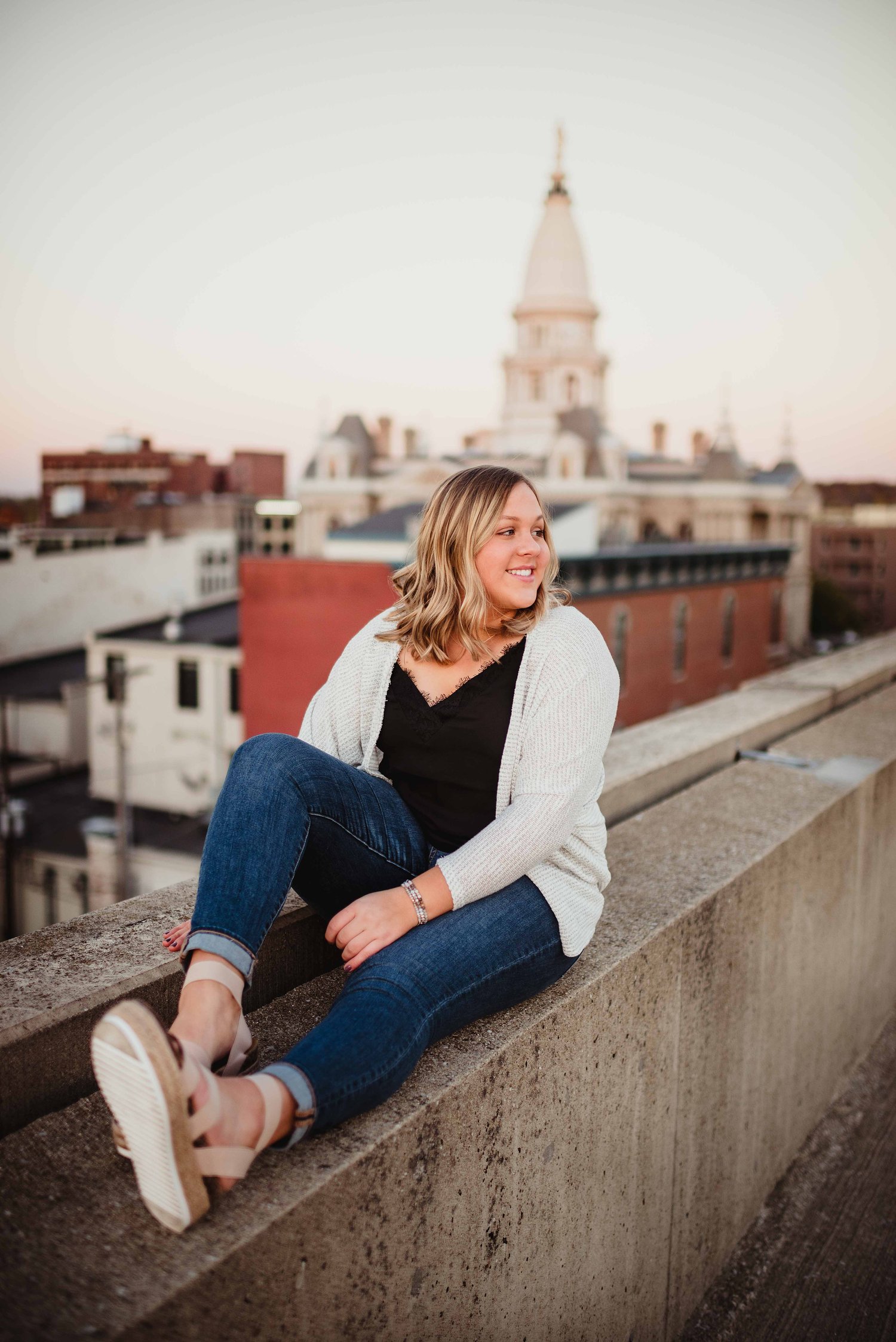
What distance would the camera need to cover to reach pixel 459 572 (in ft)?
7.13

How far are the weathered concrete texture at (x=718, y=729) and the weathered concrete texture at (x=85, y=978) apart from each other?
52.4 inches

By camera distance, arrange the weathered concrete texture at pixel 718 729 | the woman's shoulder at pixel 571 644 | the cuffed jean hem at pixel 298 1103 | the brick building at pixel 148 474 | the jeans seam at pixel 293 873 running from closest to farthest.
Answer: the cuffed jean hem at pixel 298 1103 → the jeans seam at pixel 293 873 → the woman's shoulder at pixel 571 644 → the weathered concrete texture at pixel 718 729 → the brick building at pixel 148 474

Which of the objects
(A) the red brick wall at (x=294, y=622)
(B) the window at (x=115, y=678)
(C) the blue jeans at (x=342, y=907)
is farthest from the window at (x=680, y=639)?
(C) the blue jeans at (x=342, y=907)

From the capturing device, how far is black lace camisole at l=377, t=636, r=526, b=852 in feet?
6.92

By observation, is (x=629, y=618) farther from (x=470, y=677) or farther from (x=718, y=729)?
(x=470, y=677)

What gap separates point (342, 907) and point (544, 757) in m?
0.50

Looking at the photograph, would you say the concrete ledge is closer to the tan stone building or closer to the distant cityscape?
the distant cityscape

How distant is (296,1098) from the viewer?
4.83 ft

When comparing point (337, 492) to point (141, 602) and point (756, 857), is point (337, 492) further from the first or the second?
point (756, 857)

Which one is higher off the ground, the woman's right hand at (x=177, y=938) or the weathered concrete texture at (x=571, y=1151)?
the woman's right hand at (x=177, y=938)

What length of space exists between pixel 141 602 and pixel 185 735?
16120 mm

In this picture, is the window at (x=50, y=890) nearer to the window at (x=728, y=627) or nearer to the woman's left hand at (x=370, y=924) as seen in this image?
the woman's left hand at (x=370, y=924)

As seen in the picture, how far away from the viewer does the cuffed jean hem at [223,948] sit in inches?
67.0

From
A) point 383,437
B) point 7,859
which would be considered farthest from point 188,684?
point 383,437
